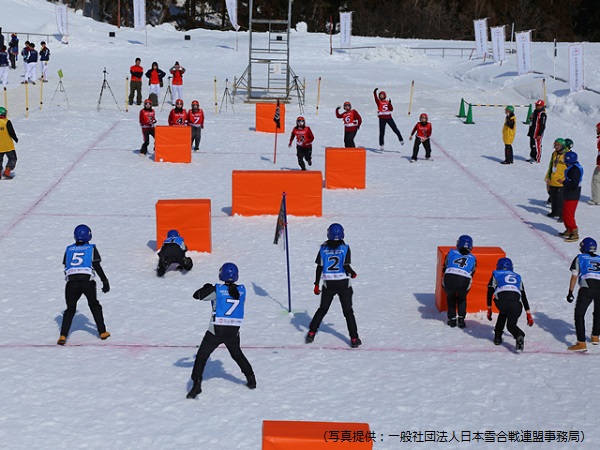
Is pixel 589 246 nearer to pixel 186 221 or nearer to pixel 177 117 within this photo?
pixel 186 221

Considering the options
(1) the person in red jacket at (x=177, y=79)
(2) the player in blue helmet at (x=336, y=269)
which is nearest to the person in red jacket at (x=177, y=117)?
(1) the person in red jacket at (x=177, y=79)

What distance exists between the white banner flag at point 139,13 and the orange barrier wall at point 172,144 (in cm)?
2602

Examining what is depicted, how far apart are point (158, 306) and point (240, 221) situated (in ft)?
15.4

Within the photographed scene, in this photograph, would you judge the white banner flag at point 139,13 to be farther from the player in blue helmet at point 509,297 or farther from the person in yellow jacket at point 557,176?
the player in blue helmet at point 509,297

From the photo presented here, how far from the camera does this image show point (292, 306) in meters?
12.3

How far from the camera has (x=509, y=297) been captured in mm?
10578

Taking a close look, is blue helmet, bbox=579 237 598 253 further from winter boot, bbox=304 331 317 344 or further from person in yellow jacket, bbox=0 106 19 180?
person in yellow jacket, bbox=0 106 19 180

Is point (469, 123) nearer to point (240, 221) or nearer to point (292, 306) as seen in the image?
point (240, 221)

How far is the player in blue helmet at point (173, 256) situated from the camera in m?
13.3

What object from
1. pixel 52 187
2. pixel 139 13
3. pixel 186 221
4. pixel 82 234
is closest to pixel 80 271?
pixel 82 234

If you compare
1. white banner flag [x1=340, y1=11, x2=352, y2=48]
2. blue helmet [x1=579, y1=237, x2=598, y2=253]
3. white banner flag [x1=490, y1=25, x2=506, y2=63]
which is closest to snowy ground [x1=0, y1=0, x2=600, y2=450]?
blue helmet [x1=579, y1=237, x2=598, y2=253]

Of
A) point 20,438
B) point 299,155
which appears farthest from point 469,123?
point 20,438

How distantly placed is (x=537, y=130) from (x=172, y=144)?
8984 millimetres

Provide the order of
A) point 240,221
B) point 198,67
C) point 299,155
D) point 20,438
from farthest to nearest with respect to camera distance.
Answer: point 198,67 < point 299,155 < point 240,221 < point 20,438
